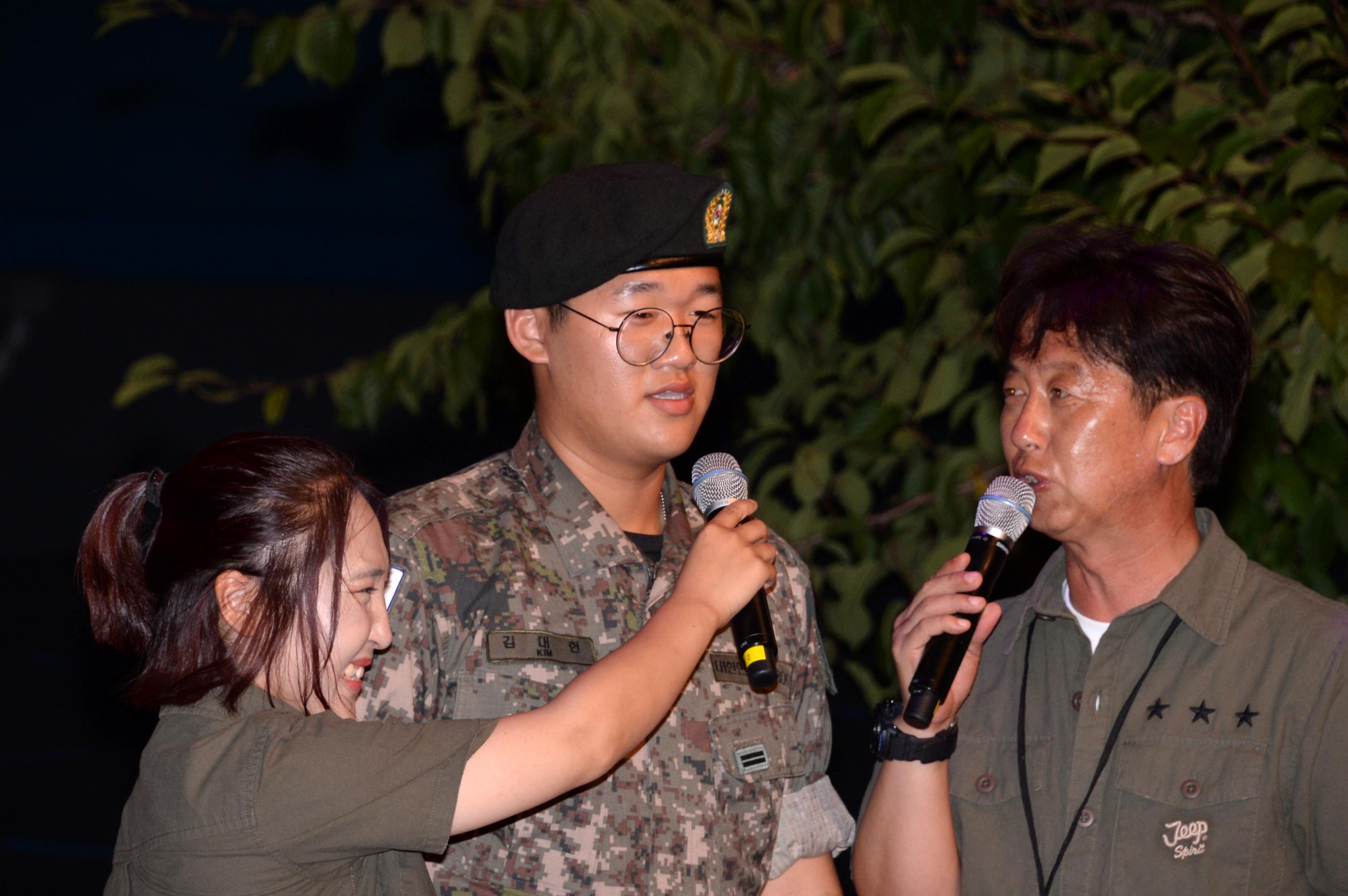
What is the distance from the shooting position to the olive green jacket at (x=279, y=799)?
1.37m

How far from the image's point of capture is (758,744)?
5.96 ft

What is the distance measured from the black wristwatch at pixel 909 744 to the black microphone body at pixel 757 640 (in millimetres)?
317

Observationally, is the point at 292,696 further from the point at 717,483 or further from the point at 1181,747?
the point at 1181,747

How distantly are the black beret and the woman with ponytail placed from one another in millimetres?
398

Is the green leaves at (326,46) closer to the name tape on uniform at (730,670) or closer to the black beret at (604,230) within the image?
the black beret at (604,230)

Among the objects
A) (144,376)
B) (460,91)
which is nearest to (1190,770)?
(460,91)

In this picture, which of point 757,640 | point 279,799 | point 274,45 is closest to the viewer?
point 279,799

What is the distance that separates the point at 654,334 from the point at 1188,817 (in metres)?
0.97

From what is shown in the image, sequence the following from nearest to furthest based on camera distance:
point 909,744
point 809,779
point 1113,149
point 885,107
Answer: point 909,744
point 809,779
point 1113,149
point 885,107

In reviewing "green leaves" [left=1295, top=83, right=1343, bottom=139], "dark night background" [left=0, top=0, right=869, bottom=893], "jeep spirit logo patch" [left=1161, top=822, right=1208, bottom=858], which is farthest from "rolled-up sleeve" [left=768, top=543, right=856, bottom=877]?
"dark night background" [left=0, top=0, right=869, bottom=893]

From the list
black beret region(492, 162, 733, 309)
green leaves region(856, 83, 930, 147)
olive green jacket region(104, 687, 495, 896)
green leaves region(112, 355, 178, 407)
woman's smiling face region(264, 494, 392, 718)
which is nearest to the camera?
olive green jacket region(104, 687, 495, 896)

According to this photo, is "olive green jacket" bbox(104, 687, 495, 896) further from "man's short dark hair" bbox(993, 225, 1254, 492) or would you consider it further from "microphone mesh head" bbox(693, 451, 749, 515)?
"man's short dark hair" bbox(993, 225, 1254, 492)

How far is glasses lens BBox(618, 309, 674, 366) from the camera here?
1.76 m

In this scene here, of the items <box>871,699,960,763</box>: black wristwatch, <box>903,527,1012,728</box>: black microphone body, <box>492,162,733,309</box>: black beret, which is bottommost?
<box>871,699,960,763</box>: black wristwatch
